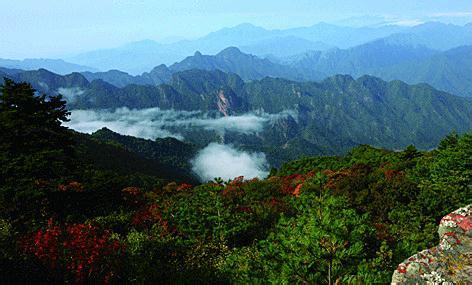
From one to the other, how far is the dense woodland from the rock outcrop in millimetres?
1498

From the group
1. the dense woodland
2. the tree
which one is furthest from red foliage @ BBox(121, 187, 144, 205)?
the tree

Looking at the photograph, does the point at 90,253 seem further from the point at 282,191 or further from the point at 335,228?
the point at 282,191

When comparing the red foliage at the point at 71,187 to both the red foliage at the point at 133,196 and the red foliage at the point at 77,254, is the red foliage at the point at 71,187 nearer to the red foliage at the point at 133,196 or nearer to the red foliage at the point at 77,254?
the red foliage at the point at 133,196

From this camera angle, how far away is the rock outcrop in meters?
5.69

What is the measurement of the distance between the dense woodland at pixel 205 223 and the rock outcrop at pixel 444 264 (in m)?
1.50

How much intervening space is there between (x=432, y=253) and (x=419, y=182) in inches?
764

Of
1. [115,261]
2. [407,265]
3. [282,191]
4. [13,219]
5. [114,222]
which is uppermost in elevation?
[407,265]

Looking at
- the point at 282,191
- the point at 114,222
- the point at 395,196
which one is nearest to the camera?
the point at 114,222

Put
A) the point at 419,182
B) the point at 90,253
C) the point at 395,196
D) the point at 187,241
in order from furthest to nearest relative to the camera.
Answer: the point at 419,182
the point at 395,196
the point at 187,241
the point at 90,253

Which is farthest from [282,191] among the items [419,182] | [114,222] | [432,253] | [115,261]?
[432,253]

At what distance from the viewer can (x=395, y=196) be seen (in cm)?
2041

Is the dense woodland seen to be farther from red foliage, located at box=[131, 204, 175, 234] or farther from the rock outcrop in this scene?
the rock outcrop

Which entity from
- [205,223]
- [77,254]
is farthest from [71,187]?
[77,254]

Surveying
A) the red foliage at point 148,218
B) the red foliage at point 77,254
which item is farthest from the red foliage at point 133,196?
the red foliage at point 77,254
